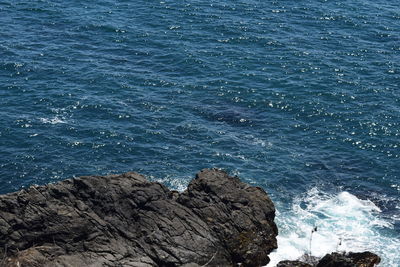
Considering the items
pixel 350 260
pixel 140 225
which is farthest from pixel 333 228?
pixel 140 225

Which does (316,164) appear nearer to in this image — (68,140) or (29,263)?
(68,140)

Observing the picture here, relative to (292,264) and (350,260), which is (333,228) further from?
(350,260)

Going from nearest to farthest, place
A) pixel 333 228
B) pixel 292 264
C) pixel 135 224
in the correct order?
pixel 135 224
pixel 292 264
pixel 333 228

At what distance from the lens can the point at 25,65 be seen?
107 meters

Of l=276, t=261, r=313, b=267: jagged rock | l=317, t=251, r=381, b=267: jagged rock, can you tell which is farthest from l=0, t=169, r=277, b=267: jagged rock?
l=317, t=251, r=381, b=267: jagged rock

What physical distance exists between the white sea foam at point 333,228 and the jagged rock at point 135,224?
12.0 feet

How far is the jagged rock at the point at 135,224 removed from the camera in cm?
5947

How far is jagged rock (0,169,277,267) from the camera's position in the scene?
59.5 meters

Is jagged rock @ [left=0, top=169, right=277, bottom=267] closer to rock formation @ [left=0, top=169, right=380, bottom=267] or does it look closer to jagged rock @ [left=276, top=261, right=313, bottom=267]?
rock formation @ [left=0, top=169, right=380, bottom=267]

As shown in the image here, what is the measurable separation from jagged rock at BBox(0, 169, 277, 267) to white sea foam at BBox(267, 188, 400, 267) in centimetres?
366

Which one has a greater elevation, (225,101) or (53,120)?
(225,101)

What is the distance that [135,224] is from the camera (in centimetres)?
6425

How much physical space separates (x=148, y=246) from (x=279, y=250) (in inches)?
647

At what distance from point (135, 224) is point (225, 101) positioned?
131 feet
